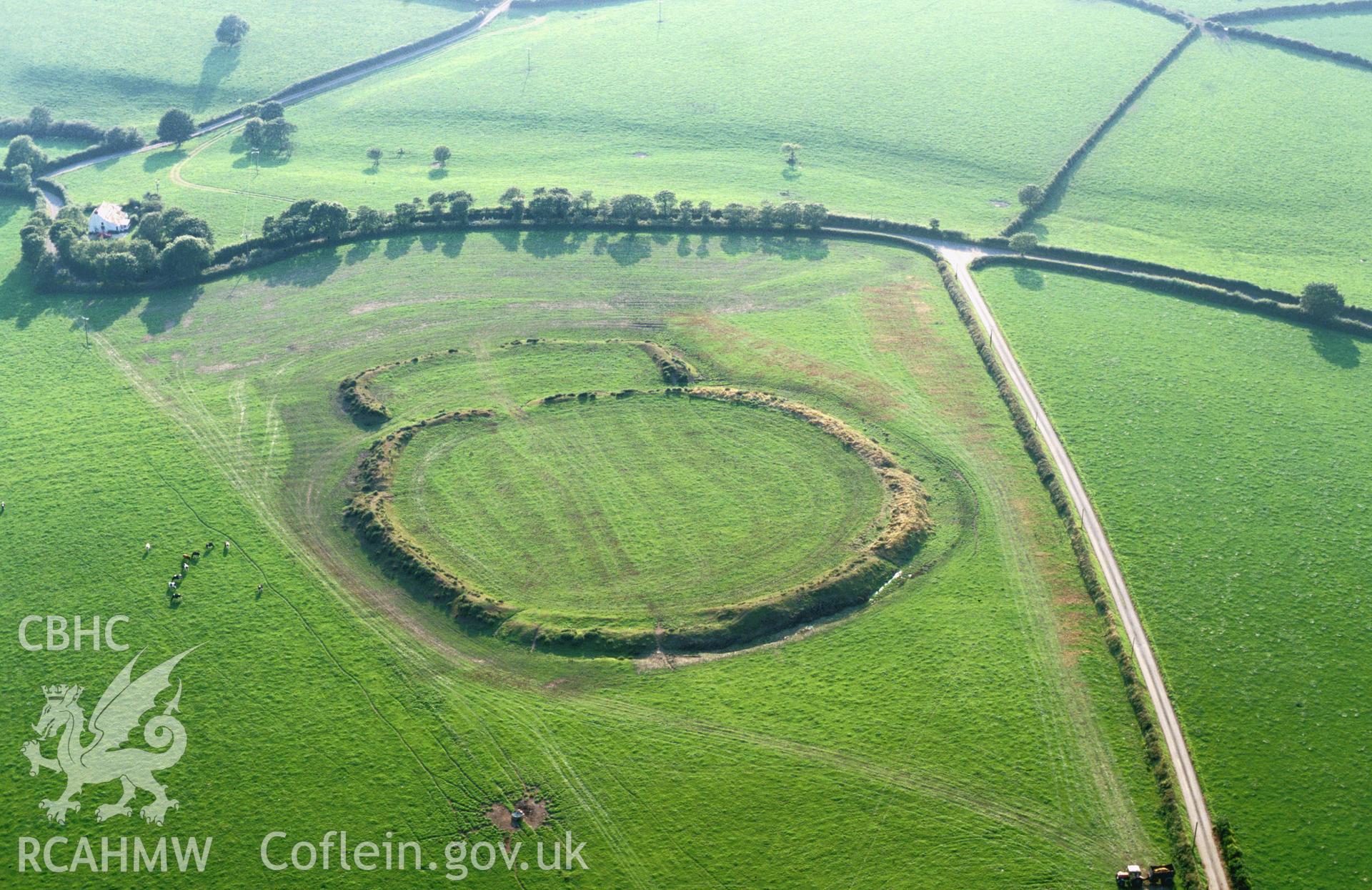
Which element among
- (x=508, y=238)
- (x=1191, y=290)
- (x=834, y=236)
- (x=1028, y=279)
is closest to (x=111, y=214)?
(x=508, y=238)


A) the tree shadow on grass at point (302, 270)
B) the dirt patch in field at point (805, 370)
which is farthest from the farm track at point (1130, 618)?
the tree shadow on grass at point (302, 270)

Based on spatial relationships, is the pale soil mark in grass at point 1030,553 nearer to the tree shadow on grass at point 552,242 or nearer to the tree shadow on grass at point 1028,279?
the tree shadow on grass at point 1028,279

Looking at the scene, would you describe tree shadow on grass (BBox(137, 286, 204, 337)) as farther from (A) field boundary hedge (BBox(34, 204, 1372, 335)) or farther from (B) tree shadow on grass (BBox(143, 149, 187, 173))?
(B) tree shadow on grass (BBox(143, 149, 187, 173))

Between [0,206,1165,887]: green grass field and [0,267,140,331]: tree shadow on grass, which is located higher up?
[0,267,140,331]: tree shadow on grass

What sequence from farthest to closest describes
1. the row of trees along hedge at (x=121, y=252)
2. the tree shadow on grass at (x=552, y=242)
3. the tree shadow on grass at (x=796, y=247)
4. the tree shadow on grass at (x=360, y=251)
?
the tree shadow on grass at (x=796, y=247) < the tree shadow on grass at (x=552, y=242) < the tree shadow on grass at (x=360, y=251) < the row of trees along hedge at (x=121, y=252)

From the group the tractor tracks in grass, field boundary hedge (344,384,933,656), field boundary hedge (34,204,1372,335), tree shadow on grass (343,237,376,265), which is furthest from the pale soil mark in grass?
tree shadow on grass (343,237,376,265)

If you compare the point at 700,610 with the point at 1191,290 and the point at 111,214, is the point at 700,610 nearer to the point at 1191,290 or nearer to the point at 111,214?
the point at 1191,290
